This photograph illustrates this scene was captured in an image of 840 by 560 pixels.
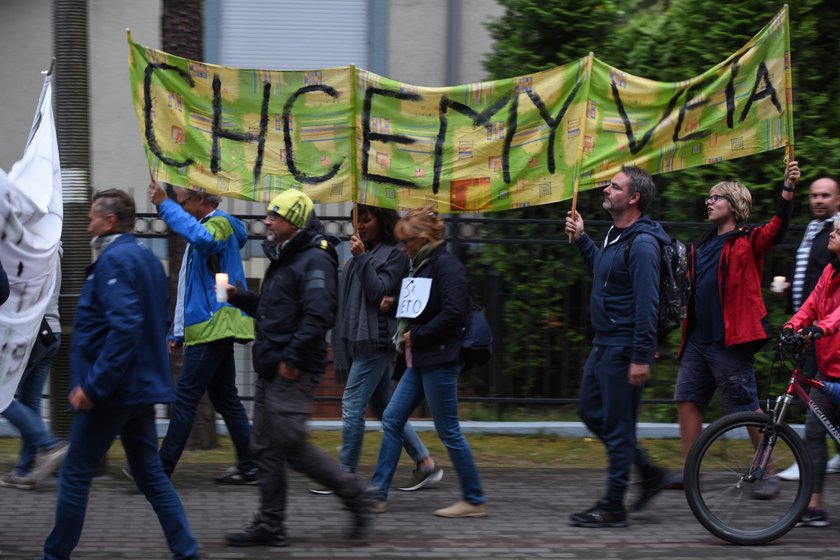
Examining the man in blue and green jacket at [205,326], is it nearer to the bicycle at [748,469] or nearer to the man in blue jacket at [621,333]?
the man in blue jacket at [621,333]

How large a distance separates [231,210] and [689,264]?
481 cm

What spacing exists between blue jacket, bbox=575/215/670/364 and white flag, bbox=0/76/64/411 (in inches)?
122

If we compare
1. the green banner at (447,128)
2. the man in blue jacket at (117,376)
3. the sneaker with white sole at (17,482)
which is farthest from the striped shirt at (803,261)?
the sneaker with white sole at (17,482)

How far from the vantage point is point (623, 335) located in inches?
237

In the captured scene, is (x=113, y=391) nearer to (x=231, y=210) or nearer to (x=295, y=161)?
(x=295, y=161)

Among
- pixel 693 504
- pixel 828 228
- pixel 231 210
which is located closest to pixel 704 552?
pixel 693 504

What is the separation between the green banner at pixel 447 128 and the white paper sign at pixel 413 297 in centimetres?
89

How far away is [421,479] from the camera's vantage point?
716cm

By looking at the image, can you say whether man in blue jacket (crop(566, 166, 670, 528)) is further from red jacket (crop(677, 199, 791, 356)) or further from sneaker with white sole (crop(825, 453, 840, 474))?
sneaker with white sole (crop(825, 453, 840, 474))

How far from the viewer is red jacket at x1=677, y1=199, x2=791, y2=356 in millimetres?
6703

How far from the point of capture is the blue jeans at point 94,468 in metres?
4.93

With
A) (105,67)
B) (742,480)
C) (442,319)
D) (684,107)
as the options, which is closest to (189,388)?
(442,319)

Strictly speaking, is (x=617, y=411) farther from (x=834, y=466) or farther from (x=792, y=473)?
(x=834, y=466)

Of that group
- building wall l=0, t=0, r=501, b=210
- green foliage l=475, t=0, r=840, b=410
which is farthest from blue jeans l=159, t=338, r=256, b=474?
building wall l=0, t=0, r=501, b=210
